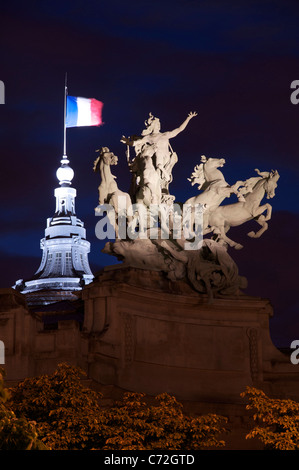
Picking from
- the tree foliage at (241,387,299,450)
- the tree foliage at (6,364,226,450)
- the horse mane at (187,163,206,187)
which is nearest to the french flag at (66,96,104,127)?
the horse mane at (187,163,206,187)

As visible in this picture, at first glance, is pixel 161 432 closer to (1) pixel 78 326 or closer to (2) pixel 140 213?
(1) pixel 78 326

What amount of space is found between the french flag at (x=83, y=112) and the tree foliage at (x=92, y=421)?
82.1 ft

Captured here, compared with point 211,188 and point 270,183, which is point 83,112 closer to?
point 211,188

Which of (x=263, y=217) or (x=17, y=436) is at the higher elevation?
(x=263, y=217)

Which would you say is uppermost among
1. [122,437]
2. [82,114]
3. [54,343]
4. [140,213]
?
[82,114]

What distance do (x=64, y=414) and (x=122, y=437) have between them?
1.95 m

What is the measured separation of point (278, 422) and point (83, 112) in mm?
28010

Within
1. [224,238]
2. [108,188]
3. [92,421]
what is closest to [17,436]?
[92,421]

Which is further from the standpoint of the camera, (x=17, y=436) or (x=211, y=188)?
(x=211, y=188)

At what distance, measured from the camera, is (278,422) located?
43.6 metres

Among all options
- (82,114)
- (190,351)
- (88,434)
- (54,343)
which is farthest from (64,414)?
(82,114)

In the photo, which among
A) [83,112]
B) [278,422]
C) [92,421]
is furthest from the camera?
[83,112]

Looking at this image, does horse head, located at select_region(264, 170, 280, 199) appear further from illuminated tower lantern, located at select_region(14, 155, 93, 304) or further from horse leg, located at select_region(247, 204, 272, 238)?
illuminated tower lantern, located at select_region(14, 155, 93, 304)

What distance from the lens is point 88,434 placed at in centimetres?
4228
